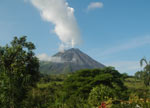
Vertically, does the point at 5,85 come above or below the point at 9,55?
below

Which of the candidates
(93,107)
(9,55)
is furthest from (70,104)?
(9,55)

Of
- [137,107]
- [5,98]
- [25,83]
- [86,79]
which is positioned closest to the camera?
[137,107]

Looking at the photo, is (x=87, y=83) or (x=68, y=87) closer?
(x=87, y=83)

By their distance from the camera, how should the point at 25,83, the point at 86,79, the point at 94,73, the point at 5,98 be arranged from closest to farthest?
the point at 5,98 → the point at 25,83 → the point at 86,79 → the point at 94,73

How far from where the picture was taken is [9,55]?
31.1 m

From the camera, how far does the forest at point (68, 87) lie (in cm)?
780

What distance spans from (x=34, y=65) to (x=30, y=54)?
6.45 ft

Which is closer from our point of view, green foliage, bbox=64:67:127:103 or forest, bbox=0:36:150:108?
forest, bbox=0:36:150:108

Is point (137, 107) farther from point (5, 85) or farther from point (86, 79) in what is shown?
point (86, 79)

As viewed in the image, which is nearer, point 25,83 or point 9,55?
point 25,83

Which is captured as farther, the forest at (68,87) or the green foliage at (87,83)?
the green foliage at (87,83)

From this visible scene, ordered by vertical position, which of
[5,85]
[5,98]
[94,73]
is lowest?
[5,98]

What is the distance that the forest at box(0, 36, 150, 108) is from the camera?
25.6ft

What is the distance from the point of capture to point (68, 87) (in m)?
23.5
